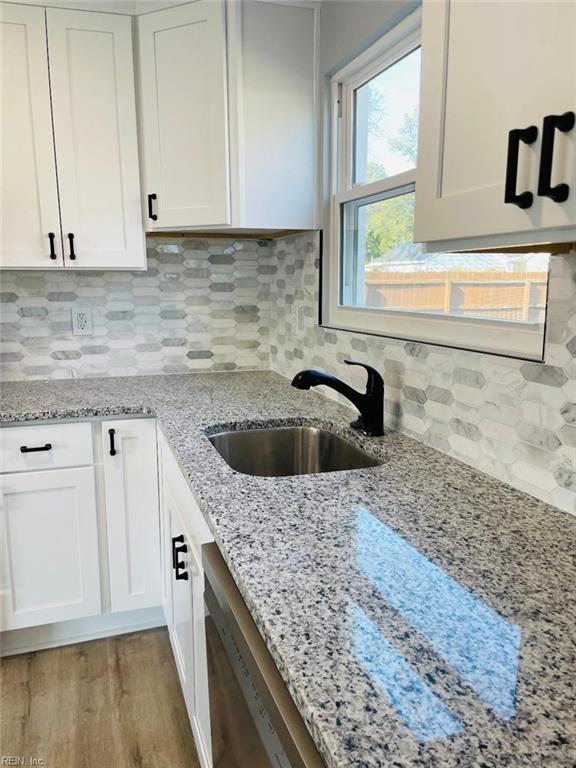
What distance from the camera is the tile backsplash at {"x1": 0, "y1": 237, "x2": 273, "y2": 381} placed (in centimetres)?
227

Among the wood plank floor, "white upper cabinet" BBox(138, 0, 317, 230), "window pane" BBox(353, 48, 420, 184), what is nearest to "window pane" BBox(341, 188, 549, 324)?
"window pane" BBox(353, 48, 420, 184)

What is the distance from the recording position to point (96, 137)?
1984 mm

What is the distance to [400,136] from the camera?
161 cm

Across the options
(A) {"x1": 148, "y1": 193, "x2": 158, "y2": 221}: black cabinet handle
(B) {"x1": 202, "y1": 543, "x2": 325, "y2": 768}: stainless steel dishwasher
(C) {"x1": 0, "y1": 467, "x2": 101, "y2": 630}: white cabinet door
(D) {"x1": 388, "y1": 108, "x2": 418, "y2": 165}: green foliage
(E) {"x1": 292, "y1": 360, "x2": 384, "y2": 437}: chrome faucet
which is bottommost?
(C) {"x1": 0, "y1": 467, "x2": 101, "y2": 630}: white cabinet door

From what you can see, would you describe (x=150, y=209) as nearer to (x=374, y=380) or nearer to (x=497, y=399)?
(x=374, y=380)

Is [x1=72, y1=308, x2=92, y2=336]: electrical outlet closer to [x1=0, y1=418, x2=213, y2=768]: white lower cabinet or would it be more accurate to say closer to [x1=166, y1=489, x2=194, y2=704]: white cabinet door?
[x1=0, y1=418, x2=213, y2=768]: white lower cabinet

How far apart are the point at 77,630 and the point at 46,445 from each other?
0.79 meters

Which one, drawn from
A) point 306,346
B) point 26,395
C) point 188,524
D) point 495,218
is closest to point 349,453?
point 188,524

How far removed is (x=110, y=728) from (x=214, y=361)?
4.86ft

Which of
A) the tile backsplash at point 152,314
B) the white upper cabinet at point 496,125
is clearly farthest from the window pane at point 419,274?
the tile backsplash at point 152,314

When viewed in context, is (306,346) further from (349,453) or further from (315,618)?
(315,618)

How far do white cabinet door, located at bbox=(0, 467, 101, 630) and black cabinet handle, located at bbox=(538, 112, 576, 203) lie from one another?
171cm

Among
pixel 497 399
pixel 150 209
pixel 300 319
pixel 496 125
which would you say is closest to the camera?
pixel 496 125

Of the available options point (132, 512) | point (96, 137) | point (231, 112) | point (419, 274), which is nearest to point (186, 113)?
point (231, 112)
